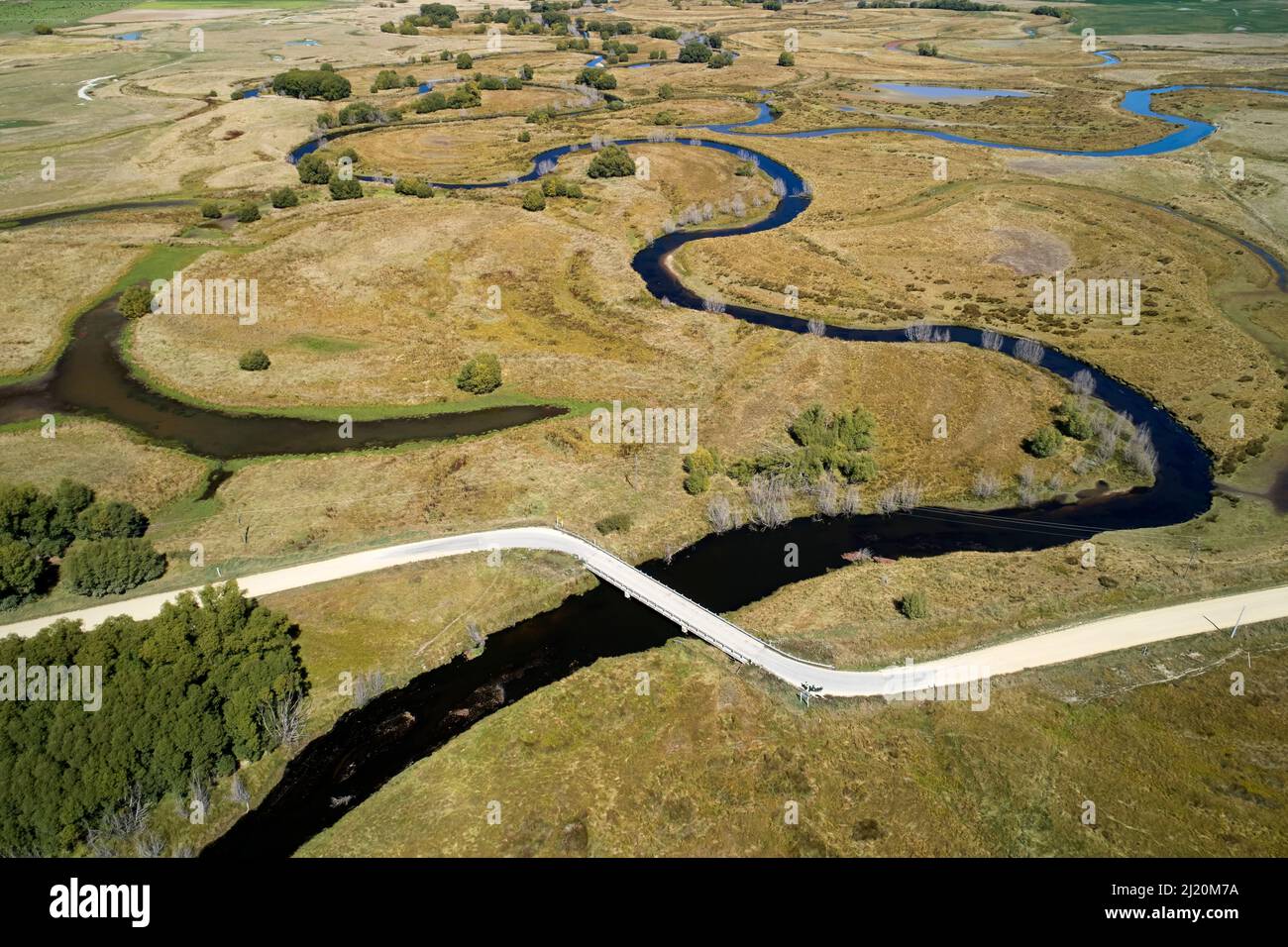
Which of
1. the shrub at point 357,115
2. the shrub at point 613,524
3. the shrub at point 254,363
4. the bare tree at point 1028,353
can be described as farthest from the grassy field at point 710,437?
the shrub at point 357,115

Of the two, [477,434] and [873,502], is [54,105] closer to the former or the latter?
[477,434]

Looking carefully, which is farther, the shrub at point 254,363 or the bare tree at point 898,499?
the shrub at point 254,363

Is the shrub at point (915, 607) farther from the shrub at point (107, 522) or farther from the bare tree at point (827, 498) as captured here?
the shrub at point (107, 522)

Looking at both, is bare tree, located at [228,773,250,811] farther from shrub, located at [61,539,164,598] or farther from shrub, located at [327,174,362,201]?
shrub, located at [327,174,362,201]

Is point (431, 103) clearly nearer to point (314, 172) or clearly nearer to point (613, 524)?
point (314, 172)

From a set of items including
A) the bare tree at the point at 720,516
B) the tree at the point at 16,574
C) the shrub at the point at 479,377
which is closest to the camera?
the tree at the point at 16,574
